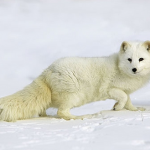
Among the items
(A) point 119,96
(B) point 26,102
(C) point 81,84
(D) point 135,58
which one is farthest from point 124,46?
(B) point 26,102

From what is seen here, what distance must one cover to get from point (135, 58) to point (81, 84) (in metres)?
1.09

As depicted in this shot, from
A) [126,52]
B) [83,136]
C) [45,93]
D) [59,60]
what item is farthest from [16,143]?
[126,52]

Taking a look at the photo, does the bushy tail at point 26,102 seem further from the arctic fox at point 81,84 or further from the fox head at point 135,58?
the fox head at point 135,58

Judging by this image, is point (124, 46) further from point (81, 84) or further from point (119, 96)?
Answer: point (81, 84)

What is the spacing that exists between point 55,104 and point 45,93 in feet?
1.01

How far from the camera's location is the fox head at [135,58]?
5309mm

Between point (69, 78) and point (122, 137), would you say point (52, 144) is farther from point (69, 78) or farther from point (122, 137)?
point (69, 78)

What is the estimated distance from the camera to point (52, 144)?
10.4 feet

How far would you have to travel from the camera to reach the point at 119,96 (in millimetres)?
5441

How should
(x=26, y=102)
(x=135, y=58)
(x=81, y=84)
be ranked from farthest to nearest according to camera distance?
1. (x=81, y=84)
2. (x=135, y=58)
3. (x=26, y=102)

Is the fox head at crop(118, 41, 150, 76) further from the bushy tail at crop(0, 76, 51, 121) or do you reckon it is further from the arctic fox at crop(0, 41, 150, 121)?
the bushy tail at crop(0, 76, 51, 121)

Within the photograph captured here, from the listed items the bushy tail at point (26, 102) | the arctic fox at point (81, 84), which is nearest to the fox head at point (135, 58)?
the arctic fox at point (81, 84)

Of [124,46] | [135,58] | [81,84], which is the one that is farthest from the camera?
[124,46]

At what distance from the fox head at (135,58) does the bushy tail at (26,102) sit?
59.3 inches
